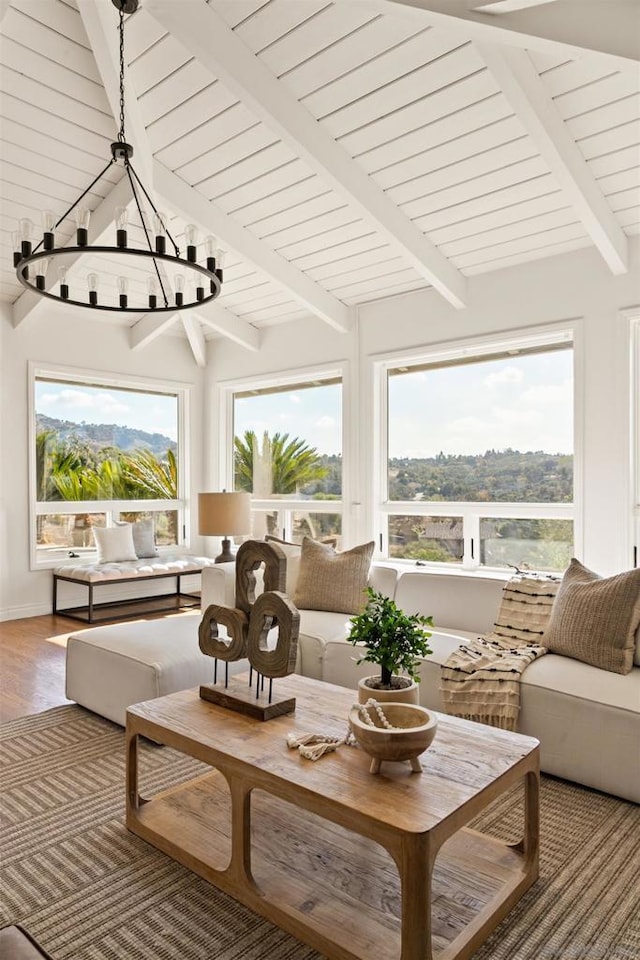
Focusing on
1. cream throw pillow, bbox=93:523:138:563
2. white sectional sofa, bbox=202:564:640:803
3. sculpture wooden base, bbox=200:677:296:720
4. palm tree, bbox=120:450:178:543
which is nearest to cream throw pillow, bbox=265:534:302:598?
white sectional sofa, bbox=202:564:640:803

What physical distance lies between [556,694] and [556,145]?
8.63 feet

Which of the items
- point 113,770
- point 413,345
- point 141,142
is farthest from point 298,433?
point 113,770

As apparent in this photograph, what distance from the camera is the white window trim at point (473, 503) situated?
4.31 meters

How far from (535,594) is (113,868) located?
219 centimetres

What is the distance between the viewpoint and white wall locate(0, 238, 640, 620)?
4148 millimetres

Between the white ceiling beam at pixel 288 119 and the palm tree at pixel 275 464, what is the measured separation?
2169mm

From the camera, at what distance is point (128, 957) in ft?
5.37

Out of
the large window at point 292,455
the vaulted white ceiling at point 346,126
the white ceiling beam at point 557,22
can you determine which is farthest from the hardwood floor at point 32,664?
the white ceiling beam at point 557,22

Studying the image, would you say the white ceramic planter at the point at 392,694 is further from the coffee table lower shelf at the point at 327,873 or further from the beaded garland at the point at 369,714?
the coffee table lower shelf at the point at 327,873

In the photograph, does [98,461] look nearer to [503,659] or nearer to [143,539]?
[143,539]

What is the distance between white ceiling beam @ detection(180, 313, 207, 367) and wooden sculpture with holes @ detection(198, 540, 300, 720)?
14.3ft

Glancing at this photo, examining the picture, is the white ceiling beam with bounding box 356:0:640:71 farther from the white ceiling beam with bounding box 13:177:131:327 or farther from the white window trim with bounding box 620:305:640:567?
the white ceiling beam with bounding box 13:177:131:327

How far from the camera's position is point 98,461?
6.37 meters

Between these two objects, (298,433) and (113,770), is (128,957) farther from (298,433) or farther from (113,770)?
(298,433)
